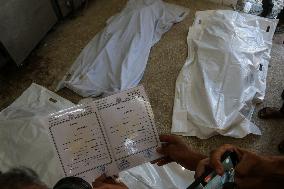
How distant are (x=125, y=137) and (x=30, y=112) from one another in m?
0.81

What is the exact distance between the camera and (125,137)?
3.07ft

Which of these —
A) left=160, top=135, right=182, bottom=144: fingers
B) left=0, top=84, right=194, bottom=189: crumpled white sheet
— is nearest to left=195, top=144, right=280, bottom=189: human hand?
left=160, top=135, right=182, bottom=144: fingers

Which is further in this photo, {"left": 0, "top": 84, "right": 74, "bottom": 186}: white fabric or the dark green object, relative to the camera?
{"left": 0, "top": 84, "right": 74, "bottom": 186}: white fabric

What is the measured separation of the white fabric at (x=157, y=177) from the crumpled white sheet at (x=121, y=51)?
0.52 metres

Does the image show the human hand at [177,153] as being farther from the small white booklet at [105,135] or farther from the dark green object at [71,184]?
the dark green object at [71,184]

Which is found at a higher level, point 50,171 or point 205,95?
point 205,95

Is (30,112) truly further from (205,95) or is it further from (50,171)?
(205,95)

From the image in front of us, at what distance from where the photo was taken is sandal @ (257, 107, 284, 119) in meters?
1.65

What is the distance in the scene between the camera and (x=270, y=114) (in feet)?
5.43

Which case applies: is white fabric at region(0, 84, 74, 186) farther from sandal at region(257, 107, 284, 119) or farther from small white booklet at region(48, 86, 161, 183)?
sandal at region(257, 107, 284, 119)

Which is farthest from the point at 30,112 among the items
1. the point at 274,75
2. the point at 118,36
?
the point at 274,75

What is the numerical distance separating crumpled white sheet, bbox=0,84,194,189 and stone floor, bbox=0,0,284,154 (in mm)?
272

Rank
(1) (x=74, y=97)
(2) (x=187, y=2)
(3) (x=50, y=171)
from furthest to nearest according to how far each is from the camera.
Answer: (2) (x=187, y=2) → (1) (x=74, y=97) → (3) (x=50, y=171)

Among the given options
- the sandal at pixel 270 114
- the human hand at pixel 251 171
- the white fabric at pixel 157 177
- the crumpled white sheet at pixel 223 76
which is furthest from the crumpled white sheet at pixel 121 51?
the human hand at pixel 251 171
